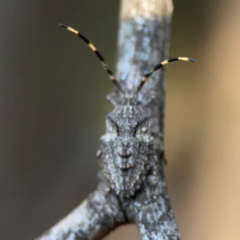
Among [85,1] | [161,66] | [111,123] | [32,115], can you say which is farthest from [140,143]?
[85,1]

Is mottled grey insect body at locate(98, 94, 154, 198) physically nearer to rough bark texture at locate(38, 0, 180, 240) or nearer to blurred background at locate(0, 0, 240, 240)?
rough bark texture at locate(38, 0, 180, 240)

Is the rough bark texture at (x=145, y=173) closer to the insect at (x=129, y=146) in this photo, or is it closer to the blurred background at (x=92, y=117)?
the insect at (x=129, y=146)

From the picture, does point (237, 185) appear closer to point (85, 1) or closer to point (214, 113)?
point (214, 113)

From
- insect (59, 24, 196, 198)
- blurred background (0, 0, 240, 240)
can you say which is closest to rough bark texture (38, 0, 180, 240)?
insect (59, 24, 196, 198)

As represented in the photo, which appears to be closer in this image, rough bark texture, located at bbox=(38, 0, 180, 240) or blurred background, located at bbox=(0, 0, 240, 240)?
rough bark texture, located at bbox=(38, 0, 180, 240)

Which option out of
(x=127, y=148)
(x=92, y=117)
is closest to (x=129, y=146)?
(x=127, y=148)

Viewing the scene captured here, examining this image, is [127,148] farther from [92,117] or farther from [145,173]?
[92,117]
